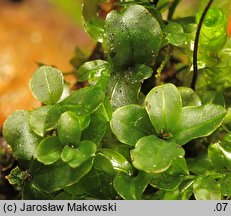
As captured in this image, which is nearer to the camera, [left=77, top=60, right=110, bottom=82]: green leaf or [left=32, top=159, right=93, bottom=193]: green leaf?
[left=32, top=159, right=93, bottom=193]: green leaf

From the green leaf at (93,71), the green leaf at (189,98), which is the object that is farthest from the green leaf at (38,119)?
the green leaf at (189,98)

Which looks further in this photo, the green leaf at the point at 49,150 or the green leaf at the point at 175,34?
the green leaf at the point at 175,34

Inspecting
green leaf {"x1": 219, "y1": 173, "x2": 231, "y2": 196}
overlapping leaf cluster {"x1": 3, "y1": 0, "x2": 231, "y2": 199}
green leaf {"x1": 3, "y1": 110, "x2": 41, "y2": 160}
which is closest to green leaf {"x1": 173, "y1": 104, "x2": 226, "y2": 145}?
overlapping leaf cluster {"x1": 3, "y1": 0, "x2": 231, "y2": 199}

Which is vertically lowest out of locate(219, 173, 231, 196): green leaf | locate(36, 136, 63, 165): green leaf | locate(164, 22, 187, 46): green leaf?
locate(219, 173, 231, 196): green leaf

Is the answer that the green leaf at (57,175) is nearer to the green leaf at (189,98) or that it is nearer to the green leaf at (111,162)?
the green leaf at (111,162)

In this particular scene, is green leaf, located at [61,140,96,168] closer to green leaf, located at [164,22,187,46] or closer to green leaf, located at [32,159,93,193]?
green leaf, located at [32,159,93,193]

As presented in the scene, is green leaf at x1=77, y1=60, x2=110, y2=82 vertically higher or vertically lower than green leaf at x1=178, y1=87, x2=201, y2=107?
higher
